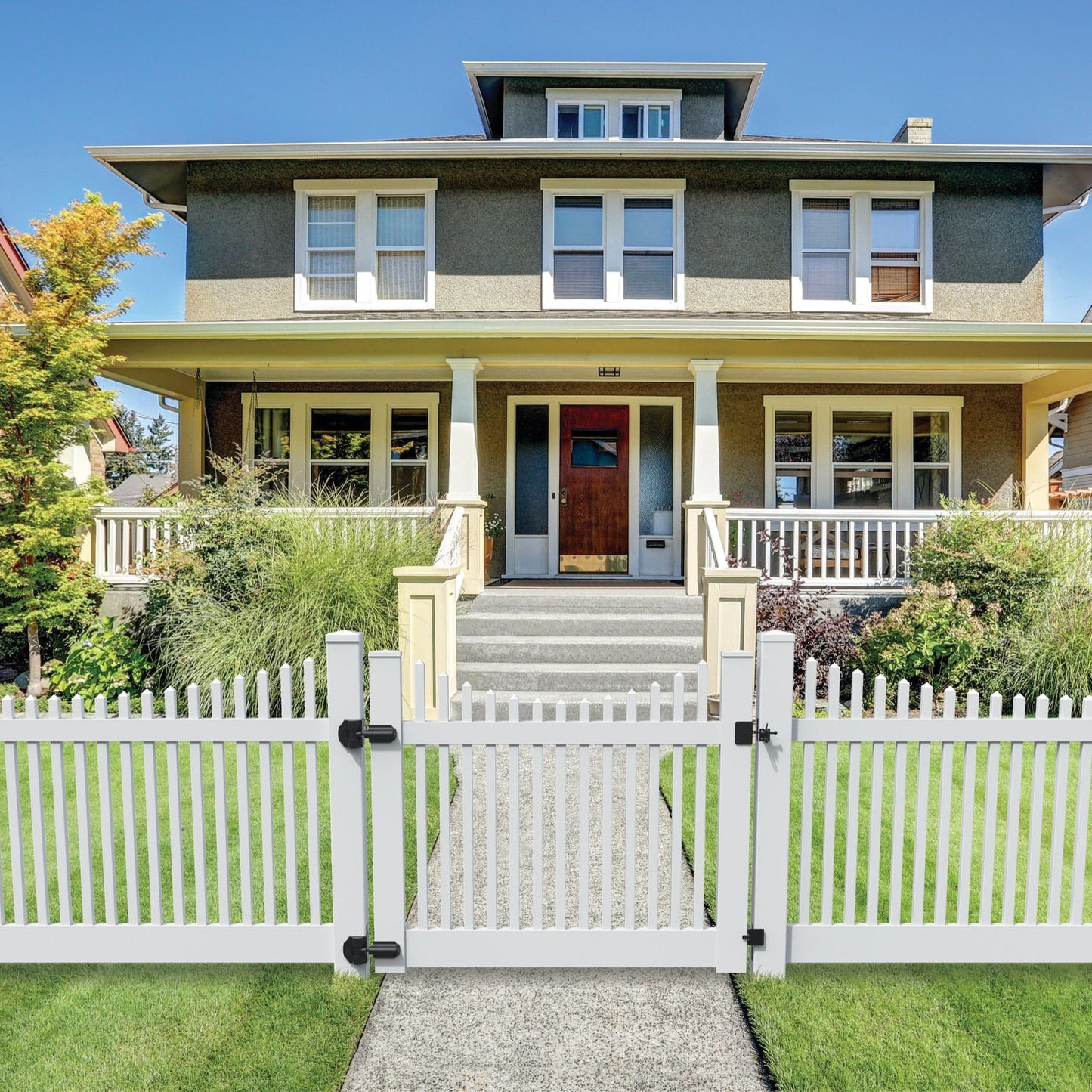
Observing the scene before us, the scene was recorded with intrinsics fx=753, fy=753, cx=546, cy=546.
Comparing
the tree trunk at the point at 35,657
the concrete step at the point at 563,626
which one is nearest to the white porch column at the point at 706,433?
the concrete step at the point at 563,626

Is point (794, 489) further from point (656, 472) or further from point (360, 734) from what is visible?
point (360, 734)

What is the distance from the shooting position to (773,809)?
2.98 m

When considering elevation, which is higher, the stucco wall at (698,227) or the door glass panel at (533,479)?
the stucco wall at (698,227)

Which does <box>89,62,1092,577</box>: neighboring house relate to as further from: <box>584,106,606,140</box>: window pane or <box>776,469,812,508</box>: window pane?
<box>584,106,606,140</box>: window pane

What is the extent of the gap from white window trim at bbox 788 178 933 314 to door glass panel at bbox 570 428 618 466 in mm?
3371

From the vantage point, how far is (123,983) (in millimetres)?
3021

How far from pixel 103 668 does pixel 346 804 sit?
6.21 metres

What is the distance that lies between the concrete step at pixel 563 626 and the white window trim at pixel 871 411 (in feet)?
13.6

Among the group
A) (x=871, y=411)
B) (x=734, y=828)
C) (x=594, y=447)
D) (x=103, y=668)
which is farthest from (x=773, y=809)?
(x=871, y=411)

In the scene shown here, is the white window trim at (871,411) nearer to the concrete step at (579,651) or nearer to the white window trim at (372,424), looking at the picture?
the concrete step at (579,651)

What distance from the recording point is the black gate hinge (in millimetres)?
2938

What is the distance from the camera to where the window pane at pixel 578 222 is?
37.5 ft

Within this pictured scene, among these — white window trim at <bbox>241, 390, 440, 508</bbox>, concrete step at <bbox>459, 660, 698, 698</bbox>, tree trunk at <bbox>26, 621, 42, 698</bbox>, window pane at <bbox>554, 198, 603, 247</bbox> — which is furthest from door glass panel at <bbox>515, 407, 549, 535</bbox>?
tree trunk at <bbox>26, 621, 42, 698</bbox>

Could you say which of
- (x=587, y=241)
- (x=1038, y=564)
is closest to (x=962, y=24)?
(x=587, y=241)
